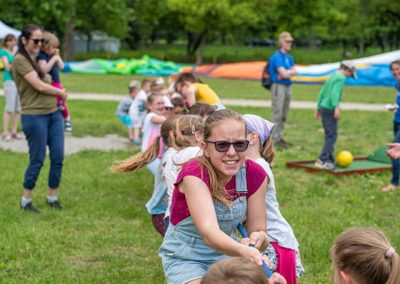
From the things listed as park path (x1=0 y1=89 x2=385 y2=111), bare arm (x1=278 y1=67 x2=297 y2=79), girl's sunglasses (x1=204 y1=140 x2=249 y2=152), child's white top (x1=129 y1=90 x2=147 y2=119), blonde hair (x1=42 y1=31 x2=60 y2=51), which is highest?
blonde hair (x1=42 y1=31 x2=60 y2=51)

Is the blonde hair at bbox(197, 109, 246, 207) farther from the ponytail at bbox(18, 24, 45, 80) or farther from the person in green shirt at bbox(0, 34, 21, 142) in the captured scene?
the person in green shirt at bbox(0, 34, 21, 142)

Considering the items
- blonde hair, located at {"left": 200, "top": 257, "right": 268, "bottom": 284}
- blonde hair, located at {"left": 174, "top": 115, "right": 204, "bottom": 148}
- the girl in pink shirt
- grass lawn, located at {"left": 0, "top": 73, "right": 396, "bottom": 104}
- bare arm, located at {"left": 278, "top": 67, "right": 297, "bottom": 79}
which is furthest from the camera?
grass lawn, located at {"left": 0, "top": 73, "right": 396, "bottom": 104}

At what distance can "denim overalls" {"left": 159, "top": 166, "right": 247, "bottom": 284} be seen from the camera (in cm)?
373

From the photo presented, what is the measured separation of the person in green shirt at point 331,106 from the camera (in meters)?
10.6

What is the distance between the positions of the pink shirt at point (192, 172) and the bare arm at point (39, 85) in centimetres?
383

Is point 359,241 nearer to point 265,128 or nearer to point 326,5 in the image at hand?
point 265,128

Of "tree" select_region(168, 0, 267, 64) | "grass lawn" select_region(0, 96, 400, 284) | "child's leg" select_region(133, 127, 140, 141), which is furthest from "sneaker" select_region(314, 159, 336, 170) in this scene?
"tree" select_region(168, 0, 267, 64)

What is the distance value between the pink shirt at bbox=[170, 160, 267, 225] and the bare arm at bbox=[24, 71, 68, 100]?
12.6ft

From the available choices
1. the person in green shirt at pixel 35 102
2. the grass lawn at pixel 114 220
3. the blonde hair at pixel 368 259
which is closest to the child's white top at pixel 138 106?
the grass lawn at pixel 114 220

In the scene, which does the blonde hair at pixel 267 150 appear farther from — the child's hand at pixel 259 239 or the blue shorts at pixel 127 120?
the blue shorts at pixel 127 120

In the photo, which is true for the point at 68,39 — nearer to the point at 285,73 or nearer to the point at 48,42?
the point at 285,73

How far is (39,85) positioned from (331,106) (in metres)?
4.96

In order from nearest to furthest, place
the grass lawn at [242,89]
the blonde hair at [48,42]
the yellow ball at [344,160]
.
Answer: the blonde hair at [48,42] < the yellow ball at [344,160] < the grass lawn at [242,89]

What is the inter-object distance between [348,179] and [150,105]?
10.2 ft
